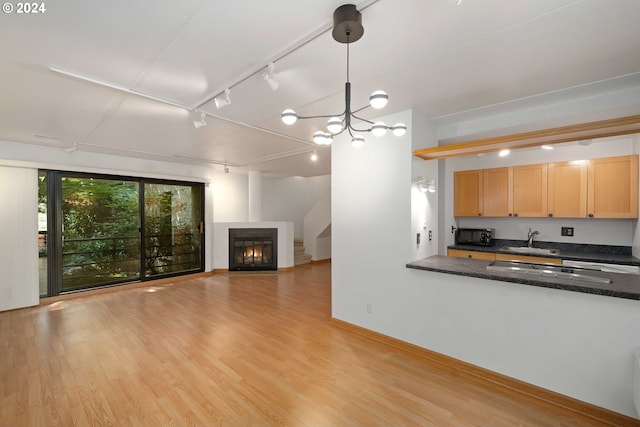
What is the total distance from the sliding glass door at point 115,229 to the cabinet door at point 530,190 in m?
6.38

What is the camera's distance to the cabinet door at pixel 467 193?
15.1 ft

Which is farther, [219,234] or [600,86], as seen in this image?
[219,234]

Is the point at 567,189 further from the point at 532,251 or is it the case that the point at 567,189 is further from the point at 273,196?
the point at 273,196

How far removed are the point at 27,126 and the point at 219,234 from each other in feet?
13.0

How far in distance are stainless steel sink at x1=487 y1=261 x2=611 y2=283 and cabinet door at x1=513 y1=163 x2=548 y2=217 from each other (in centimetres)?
188

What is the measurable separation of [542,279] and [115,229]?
6664 mm

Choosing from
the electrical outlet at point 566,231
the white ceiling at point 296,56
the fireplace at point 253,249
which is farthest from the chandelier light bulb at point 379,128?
the fireplace at point 253,249

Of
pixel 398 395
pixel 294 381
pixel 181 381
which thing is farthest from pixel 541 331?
pixel 181 381

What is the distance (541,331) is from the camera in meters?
2.19

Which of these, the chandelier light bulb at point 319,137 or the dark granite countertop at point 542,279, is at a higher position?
the chandelier light bulb at point 319,137

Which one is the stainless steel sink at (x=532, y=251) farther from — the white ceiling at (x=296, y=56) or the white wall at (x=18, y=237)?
the white wall at (x=18, y=237)

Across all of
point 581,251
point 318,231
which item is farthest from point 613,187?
point 318,231

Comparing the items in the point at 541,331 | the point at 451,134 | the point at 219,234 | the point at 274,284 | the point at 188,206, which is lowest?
the point at 274,284

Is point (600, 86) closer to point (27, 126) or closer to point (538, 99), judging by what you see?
point (538, 99)
